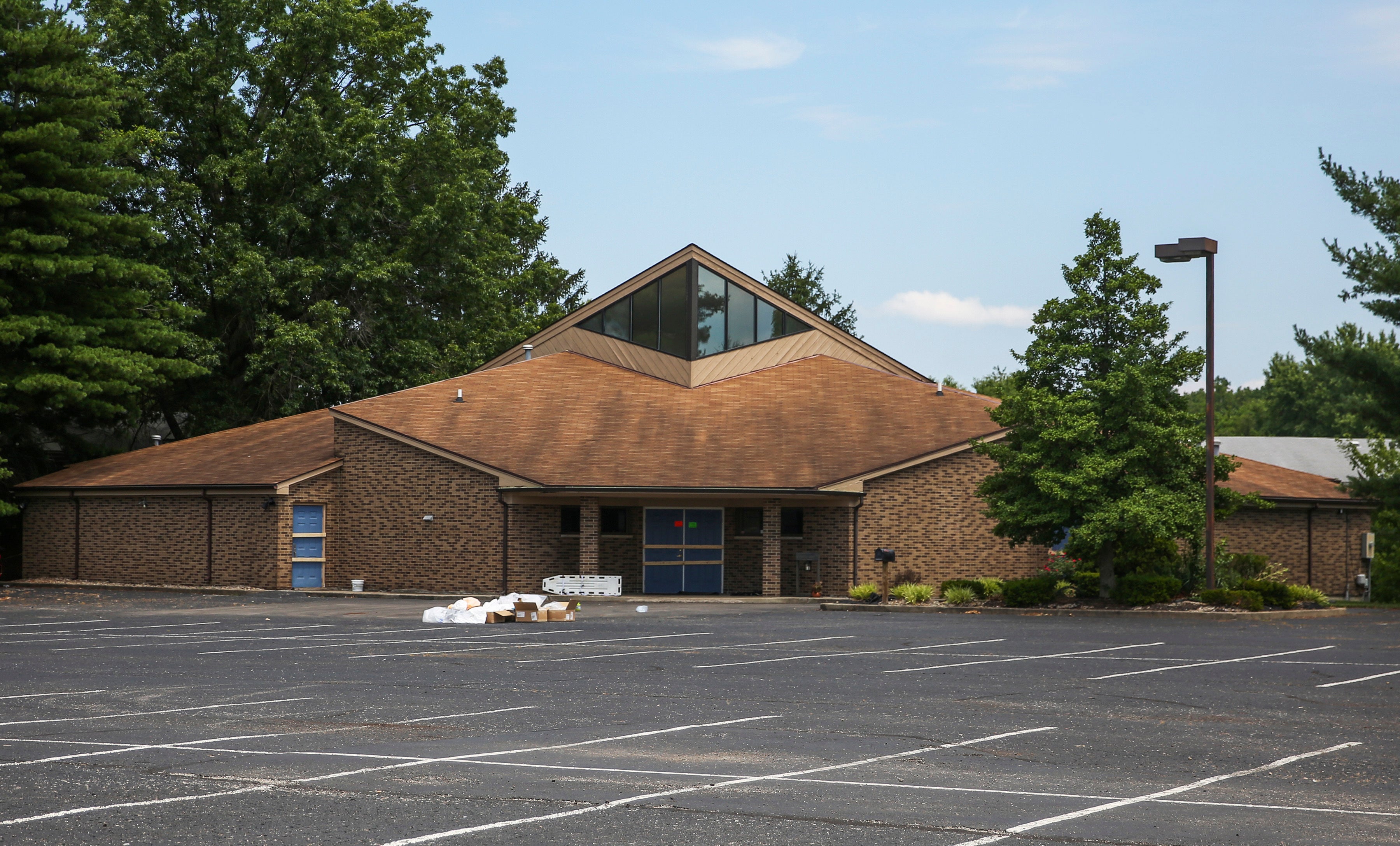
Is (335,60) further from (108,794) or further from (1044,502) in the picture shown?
(108,794)

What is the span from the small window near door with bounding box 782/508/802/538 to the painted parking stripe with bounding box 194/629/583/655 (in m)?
10.9

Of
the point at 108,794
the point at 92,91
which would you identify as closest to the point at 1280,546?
the point at 108,794

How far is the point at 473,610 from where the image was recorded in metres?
23.1

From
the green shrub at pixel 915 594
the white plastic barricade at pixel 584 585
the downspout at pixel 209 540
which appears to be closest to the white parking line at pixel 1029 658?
the green shrub at pixel 915 594

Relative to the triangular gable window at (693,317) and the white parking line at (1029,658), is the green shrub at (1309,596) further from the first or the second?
the triangular gable window at (693,317)

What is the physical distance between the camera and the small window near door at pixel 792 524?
3177 cm

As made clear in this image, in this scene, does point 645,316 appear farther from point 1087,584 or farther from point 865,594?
point 1087,584

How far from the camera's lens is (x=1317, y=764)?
9.25 m

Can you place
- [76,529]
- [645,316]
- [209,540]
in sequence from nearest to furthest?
[209,540] → [76,529] → [645,316]

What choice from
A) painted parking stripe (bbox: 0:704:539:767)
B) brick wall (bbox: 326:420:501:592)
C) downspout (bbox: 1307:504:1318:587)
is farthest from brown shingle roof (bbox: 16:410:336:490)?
downspout (bbox: 1307:504:1318:587)

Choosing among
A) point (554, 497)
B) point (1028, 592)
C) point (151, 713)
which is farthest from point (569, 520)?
point (151, 713)

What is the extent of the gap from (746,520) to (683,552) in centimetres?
176

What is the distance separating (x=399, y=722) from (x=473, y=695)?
1883 mm

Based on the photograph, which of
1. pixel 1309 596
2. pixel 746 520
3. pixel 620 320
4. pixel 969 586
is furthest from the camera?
pixel 620 320
